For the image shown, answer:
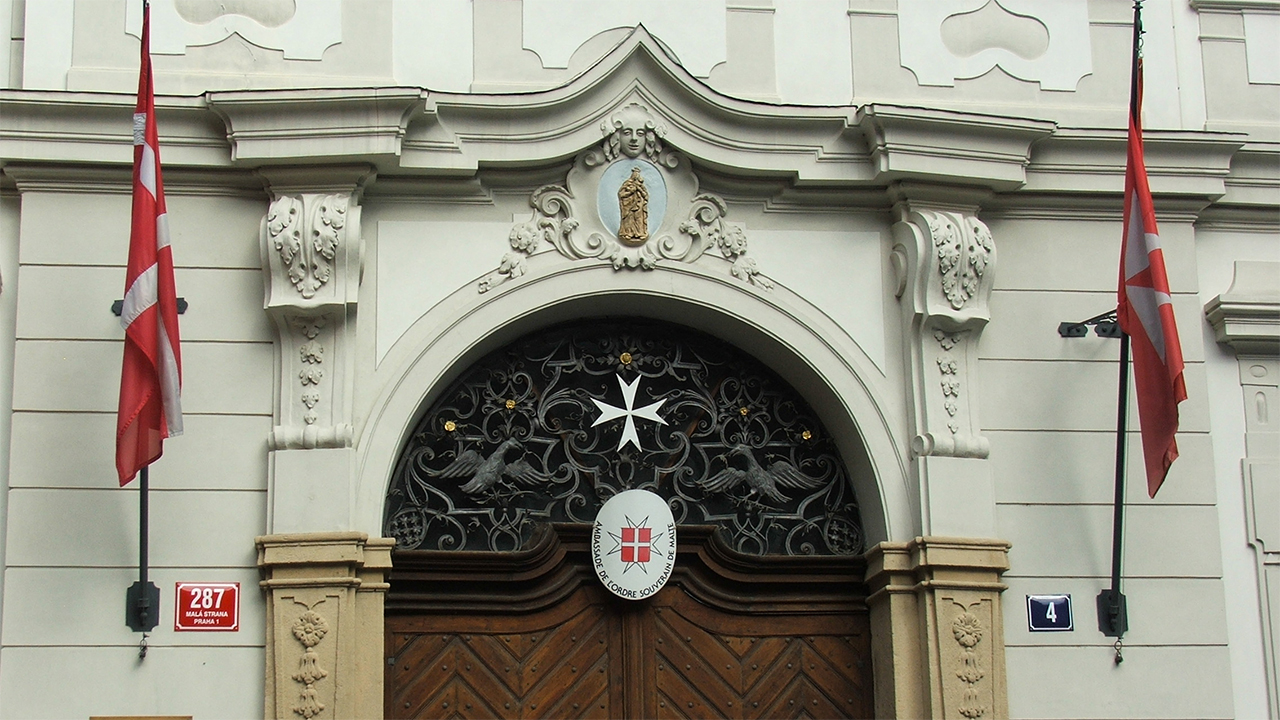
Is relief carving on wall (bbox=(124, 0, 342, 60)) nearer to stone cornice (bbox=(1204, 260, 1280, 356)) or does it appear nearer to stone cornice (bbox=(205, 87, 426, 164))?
stone cornice (bbox=(205, 87, 426, 164))

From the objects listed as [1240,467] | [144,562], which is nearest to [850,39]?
[1240,467]

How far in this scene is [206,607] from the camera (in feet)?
27.1

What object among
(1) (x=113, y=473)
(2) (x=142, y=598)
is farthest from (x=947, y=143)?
(2) (x=142, y=598)

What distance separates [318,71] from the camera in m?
9.06

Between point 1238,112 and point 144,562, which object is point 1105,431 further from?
point 144,562

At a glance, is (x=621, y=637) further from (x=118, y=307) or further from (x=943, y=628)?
(x=118, y=307)

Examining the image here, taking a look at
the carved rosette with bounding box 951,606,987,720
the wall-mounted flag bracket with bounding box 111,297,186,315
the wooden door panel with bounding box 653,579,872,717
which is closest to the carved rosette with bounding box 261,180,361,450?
the wall-mounted flag bracket with bounding box 111,297,186,315

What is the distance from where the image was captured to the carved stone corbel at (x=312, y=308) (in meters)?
8.54

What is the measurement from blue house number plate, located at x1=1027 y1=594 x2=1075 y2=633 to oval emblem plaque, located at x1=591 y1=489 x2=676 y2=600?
182cm

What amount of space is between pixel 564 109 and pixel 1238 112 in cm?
381

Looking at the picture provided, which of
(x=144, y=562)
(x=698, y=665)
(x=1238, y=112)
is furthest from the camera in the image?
(x=1238, y=112)

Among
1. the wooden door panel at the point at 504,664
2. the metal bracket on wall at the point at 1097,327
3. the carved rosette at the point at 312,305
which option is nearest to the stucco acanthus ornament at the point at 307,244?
the carved rosette at the point at 312,305

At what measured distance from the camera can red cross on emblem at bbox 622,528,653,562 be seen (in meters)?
8.84

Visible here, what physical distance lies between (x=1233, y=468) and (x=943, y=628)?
6.40 ft
